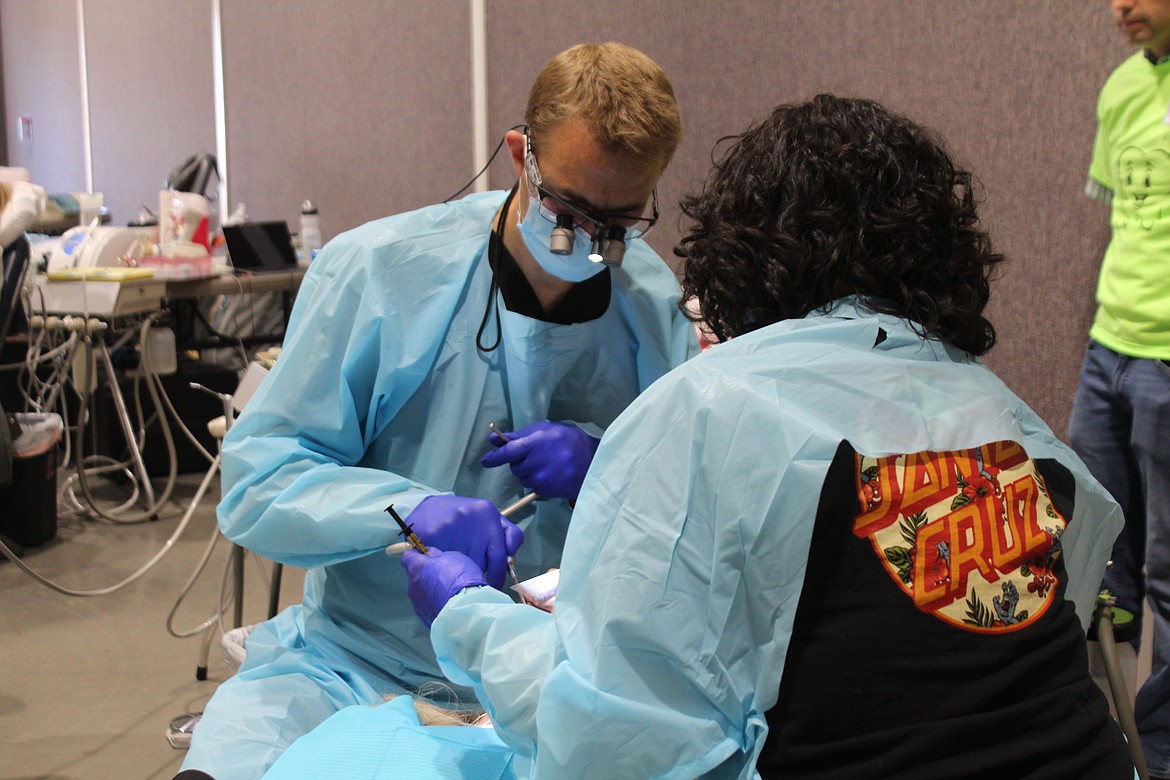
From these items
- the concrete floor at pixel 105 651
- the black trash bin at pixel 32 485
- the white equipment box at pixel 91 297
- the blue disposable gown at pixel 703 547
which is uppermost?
the blue disposable gown at pixel 703 547

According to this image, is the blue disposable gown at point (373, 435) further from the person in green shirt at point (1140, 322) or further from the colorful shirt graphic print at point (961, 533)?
the person in green shirt at point (1140, 322)

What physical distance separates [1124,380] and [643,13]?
1515mm

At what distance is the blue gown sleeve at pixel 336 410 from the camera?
1.28 metres

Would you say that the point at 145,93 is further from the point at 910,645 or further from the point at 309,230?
the point at 910,645

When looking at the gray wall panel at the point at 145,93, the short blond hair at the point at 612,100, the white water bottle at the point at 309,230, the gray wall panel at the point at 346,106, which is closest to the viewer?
the short blond hair at the point at 612,100

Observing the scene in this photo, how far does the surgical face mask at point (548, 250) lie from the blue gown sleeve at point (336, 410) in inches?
4.5

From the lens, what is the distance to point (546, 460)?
1.35m

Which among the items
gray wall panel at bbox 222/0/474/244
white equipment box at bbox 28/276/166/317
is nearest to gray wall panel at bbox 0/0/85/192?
gray wall panel at bbox 222/0/474/244

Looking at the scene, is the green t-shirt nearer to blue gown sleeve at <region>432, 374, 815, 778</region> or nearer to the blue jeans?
the blue jeans

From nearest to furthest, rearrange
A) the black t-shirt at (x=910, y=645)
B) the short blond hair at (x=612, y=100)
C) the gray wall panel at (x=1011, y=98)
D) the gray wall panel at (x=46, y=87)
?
1. the black t-shirt at (x=910, y=645)
2. the short blond hair at (x=612, y=100)
3. the gray wall panel at (x=1011, y=98)
4. the gray wall panel at (x=46, y=87)

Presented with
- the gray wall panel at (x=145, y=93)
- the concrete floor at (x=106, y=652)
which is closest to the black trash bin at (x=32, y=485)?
the concrete floor at (x=106, y=652)

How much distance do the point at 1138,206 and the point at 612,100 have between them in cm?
106

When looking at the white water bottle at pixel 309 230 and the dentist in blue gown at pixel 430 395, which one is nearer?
the dentist in blue gown at pixel 430 395

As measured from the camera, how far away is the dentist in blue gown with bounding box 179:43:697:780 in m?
1.29
